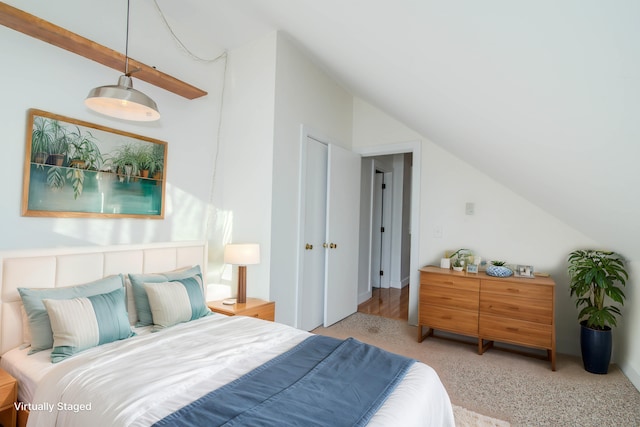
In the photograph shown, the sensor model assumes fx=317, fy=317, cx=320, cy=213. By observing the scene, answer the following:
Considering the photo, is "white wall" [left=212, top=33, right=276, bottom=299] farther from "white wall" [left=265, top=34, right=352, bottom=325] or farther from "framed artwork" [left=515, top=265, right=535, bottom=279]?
"framed artwork" [left=515, top=265, right=535, bottom=279]

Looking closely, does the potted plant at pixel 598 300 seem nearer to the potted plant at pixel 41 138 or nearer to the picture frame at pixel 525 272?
the picture frame at pixel 525 272

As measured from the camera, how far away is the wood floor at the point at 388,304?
4.34 m

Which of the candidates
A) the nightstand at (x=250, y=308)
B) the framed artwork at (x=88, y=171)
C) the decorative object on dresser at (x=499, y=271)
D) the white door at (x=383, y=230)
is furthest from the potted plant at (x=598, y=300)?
the framed artwork at (x=88, y=171)

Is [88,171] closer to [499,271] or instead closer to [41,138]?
[41,138]

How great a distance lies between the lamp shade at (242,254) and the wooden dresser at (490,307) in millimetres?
1793

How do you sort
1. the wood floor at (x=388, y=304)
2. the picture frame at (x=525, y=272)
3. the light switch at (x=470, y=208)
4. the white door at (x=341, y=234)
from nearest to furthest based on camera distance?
the picture frame at (x=525, y=272) < the light switch at (x=470, y=208) < the white door at (x=341, y=234) < the wood floor at (x=388, y=304)

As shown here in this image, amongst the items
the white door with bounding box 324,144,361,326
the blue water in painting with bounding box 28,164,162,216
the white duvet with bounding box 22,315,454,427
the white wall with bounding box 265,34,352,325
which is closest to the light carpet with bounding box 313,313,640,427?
the white door with bounding box 324,144,361,326

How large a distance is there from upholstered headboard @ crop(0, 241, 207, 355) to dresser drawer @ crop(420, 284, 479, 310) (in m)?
2.47

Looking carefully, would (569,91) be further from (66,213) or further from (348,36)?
(66,213)

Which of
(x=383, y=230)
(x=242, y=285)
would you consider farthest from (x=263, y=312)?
(x=383, y=230)

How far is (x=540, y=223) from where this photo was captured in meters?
3.29

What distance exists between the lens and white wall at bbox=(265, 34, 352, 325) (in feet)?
10.1

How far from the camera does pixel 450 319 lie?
324 centimetres

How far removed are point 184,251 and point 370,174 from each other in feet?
10.6
